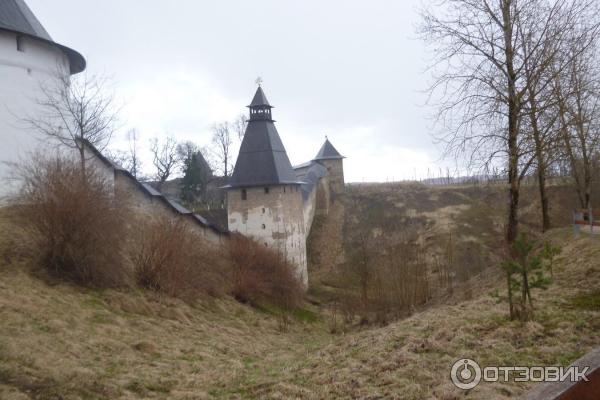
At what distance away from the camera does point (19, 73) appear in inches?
588

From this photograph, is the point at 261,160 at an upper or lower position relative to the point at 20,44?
lower

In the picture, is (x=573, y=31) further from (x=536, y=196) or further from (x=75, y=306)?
(x=536, y=196)

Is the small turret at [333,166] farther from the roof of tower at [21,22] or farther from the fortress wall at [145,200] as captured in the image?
the roof of tower at [21,22]

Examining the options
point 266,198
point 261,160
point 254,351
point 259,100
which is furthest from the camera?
point 259,100

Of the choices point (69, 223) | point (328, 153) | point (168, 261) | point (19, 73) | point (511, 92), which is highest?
point (19, 73)

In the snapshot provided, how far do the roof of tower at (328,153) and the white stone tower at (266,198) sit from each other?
44.5 feet

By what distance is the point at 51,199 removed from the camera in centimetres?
1093

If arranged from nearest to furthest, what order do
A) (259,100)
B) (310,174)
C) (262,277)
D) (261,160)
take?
(262,277) < (261,160) < (259,100) < (310,174)

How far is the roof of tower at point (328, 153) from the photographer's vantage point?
37.2 metres

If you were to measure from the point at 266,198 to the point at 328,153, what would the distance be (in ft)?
51.5

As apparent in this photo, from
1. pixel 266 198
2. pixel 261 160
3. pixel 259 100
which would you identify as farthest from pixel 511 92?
pixel 259 100

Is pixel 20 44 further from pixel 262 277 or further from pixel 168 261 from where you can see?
pixel 262 277

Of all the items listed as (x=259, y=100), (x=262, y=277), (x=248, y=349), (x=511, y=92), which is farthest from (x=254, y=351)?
(x=259, y=100)

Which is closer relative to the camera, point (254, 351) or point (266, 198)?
point (254, 351)
